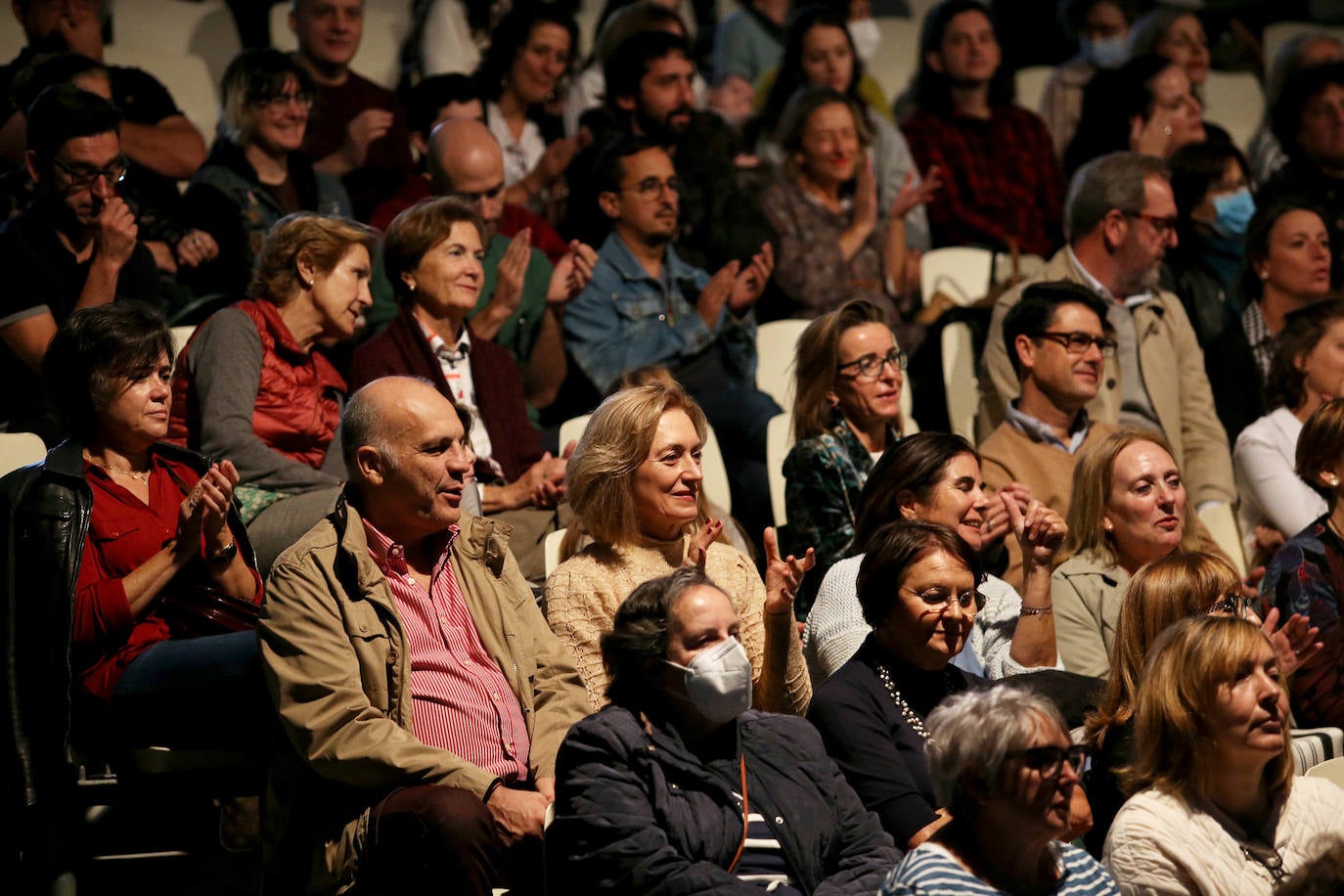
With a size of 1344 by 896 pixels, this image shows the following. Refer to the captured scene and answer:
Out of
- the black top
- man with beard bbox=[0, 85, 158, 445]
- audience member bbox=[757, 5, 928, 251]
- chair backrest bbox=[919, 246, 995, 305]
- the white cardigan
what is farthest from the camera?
audience member bbox=[757, 5, 928, 251]

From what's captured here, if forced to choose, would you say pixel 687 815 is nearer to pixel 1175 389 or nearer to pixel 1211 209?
pixel 1175 389

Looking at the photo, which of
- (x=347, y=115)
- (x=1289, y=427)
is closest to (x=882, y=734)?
(x=1289, y=427)

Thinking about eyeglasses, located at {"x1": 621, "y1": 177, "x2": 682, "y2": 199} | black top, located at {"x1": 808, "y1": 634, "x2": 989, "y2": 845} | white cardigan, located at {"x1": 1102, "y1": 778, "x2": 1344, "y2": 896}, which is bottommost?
white cardigan, located at {"x1": 1102, "y1": 778, "x2": 1344, "y2": 896}

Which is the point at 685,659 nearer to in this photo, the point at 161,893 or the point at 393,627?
the point at 393,627

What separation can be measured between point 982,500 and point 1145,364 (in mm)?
1816

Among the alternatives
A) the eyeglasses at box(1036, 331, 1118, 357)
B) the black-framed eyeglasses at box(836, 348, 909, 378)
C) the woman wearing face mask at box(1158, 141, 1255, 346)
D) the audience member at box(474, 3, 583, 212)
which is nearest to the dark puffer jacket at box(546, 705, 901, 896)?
the black-framed eyeglasses at box(836, 348, 909, 378)

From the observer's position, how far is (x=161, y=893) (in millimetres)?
3807

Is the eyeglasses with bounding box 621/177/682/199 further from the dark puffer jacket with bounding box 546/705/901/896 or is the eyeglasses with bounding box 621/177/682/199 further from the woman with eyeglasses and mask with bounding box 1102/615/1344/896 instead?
the woman with eyeglasses and mask with bounding box 1102/615/1344/896

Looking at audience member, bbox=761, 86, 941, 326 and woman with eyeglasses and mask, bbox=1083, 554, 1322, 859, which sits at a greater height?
audience member, bbox=761, 86, 941, 326

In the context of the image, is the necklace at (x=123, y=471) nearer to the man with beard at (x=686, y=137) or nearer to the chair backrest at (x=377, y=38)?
the man with beard at (x=686, y=137)

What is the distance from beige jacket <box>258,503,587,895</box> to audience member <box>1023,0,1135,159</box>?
4920 mm

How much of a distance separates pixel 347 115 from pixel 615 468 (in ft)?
9.27

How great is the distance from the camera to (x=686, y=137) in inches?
234

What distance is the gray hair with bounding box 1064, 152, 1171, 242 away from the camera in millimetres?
5465
